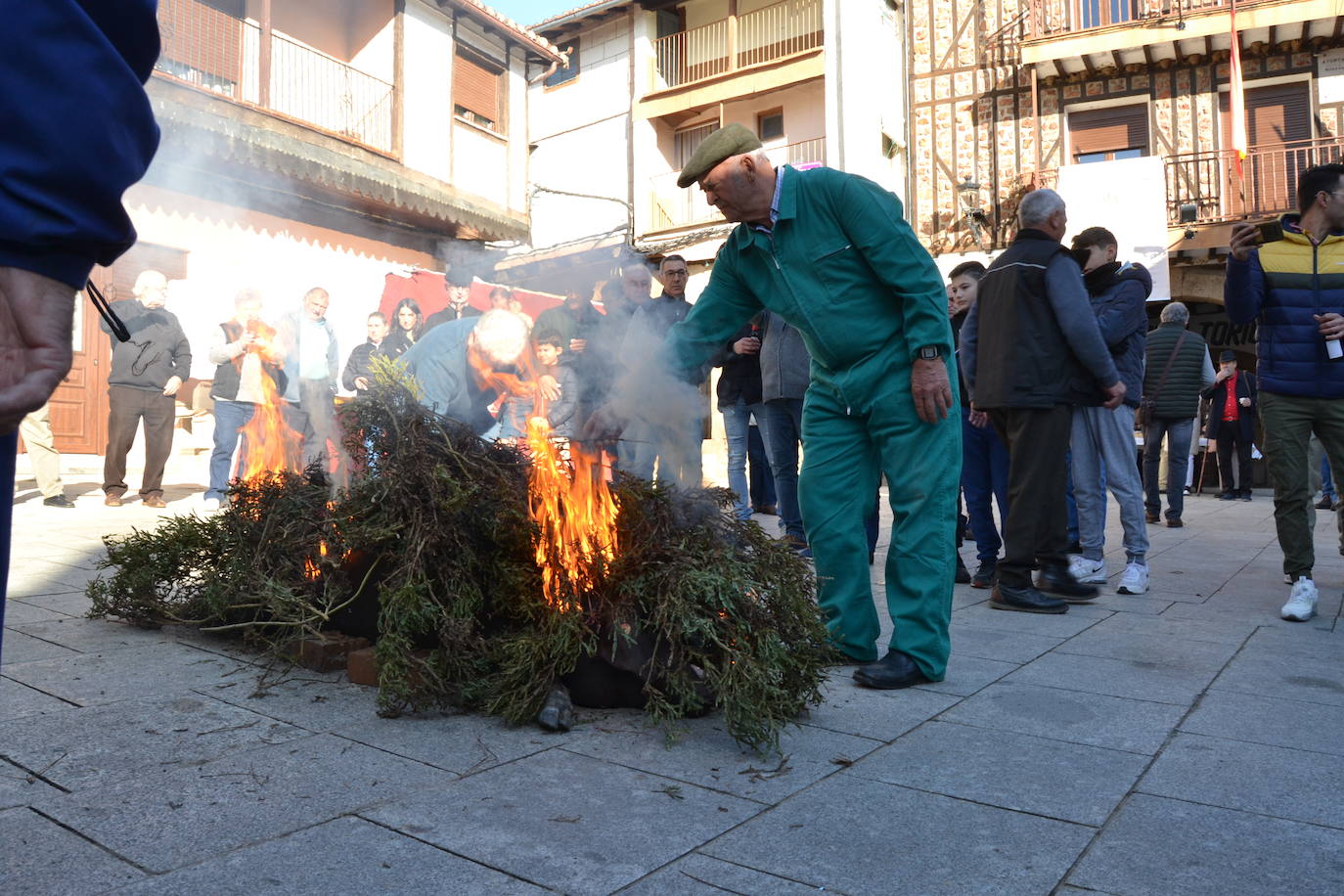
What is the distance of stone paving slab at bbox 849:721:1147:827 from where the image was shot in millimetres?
2297

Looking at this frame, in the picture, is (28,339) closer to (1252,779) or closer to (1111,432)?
(1252,779)

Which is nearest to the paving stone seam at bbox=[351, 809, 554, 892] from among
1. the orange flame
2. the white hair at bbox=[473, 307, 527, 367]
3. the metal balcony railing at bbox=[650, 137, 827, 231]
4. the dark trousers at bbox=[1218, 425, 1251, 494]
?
the orange flame

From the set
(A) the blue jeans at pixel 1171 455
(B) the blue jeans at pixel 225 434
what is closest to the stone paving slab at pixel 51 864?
(B) the blue jeans at pixel 225 434

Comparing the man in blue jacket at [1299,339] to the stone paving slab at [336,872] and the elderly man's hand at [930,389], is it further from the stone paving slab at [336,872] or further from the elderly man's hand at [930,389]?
the stone paving slab at [336,872]

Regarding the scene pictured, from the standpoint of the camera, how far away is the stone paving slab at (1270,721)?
2791 mm

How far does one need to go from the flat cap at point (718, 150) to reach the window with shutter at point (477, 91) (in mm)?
15193

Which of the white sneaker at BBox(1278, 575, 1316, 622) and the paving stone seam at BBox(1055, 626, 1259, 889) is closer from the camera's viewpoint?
the paving stone seam at BBox(1055, 626, 1259, 889)

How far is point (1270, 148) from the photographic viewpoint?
58.2 ft

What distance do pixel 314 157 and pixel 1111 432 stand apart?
287 inches

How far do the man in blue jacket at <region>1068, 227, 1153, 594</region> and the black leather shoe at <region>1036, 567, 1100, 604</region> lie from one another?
27 centimetres

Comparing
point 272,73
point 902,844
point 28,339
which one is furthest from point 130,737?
point 272,73

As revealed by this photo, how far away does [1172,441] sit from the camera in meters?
9.23

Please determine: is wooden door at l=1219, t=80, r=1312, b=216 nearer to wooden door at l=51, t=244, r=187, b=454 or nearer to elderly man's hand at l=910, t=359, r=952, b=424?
elderly man's hand at l=910, t=359, r=952, b=424

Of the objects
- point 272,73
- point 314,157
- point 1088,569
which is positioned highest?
point 272,73
